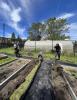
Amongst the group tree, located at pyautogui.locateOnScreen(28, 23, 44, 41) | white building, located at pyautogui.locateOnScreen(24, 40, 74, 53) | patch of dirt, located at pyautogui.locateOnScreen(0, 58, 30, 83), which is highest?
tree, located at pyautogui.locateOnScreen(28, 23, 44, 41)

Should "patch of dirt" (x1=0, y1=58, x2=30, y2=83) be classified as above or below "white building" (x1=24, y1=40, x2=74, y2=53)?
below

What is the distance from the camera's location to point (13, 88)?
6.76m

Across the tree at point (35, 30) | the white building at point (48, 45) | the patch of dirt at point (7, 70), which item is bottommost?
the patch of dirt at point (7, 70)

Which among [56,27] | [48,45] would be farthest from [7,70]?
[56,27]

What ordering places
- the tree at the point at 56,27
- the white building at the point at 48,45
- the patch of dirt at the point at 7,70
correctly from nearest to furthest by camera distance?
the patch of dirt at the point at 7,70 → the white building at the point at 48,45 → the tree at the point at 56,27

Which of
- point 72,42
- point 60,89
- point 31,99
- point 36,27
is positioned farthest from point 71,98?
point 36,27

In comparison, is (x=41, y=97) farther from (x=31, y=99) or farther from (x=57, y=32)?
(x=57, y=32)

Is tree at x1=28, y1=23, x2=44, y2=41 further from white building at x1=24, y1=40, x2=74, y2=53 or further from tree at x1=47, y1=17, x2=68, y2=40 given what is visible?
white building at x1=24, y1=40, x2=74, y2=53

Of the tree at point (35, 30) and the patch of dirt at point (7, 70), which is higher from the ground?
the tree at point (35, 30)

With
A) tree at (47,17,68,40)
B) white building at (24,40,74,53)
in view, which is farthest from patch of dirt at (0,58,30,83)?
tree at (47,17,68,40)

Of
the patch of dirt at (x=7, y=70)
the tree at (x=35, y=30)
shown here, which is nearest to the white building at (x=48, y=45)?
the patch of dirt at (x=7, y=70)

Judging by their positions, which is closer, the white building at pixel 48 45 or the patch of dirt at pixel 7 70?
the patch of dirt at pixel 7 70

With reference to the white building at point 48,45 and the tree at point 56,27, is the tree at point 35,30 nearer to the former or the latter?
the tree at point 56,27

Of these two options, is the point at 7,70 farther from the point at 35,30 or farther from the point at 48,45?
the point at 35,30
